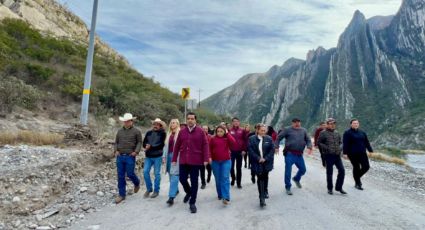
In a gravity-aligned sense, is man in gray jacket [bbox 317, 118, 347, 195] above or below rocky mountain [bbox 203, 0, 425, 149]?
below

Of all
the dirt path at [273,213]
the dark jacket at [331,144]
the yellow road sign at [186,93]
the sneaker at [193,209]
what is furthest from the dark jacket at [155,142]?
the yellow road sign at [186,93]

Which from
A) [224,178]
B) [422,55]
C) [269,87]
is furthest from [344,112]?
[224,178]

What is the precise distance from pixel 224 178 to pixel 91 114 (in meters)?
13.4

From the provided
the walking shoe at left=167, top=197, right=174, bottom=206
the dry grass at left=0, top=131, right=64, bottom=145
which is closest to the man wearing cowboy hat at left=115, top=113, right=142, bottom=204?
the walking shoe at left=167, top=197, right=174, bottom=206

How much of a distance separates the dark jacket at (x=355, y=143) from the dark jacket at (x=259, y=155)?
2972mm

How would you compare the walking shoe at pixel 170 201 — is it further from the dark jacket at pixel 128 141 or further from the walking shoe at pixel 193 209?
the dark jacket at pixel 128 141

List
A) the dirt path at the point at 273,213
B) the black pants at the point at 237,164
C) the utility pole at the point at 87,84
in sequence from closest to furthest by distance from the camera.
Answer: the dirt path at the point at 273,213, the black pants at the point at 237,164, the utility pole at the point at 87,84

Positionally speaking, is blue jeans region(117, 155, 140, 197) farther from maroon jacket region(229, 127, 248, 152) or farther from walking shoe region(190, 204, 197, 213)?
maroon jacket region(229, 127, 248, 152)

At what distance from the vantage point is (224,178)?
27.7 ft

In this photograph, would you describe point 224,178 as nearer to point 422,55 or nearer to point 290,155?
point 290,155

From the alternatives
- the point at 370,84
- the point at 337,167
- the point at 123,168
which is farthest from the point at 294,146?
the point at 370,84

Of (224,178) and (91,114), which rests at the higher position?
(91,114)

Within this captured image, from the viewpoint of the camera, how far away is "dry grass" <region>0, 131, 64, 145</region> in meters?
11.0

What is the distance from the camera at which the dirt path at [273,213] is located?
6695mm
